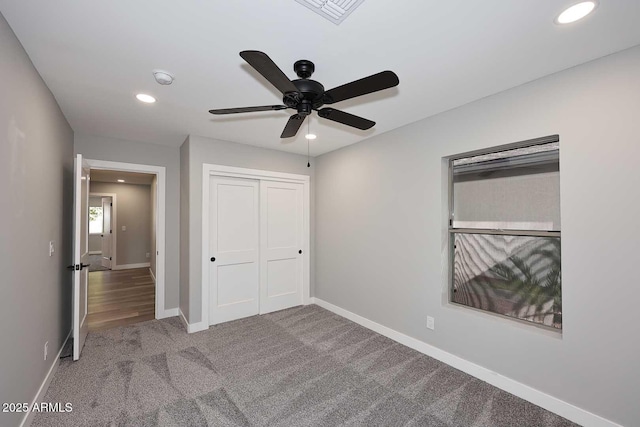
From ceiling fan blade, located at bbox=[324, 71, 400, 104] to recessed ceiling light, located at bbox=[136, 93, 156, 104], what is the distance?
1.71 m

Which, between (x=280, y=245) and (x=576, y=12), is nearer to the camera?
(x=576, y=12)

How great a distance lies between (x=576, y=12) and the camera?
1.48 m

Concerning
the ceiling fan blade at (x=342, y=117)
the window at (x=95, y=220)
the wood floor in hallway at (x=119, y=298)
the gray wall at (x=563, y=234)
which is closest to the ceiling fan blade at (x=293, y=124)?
the ceiling fan blade at (x=342, y=117)

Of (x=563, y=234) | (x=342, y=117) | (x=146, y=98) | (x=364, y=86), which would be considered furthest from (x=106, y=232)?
(x=563, y=234)

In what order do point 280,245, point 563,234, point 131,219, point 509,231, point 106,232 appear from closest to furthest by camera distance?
point 563,234 → point 509,231 → point 280,245 → point 131,219 → point 106,232

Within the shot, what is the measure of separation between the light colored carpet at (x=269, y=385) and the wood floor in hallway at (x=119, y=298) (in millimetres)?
586

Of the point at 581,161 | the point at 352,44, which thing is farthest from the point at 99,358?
the point at 581,161

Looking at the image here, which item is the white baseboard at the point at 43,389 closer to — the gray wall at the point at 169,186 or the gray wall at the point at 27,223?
the gray wall at the point at 27,223

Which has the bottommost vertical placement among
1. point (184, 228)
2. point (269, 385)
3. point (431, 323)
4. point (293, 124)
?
point (269, 385)

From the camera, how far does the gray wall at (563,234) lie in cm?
179

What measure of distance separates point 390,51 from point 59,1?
1.82 meters

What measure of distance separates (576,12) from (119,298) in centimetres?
646

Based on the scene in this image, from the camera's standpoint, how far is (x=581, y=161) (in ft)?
6.47

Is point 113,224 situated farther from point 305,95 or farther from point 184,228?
point 305,95
